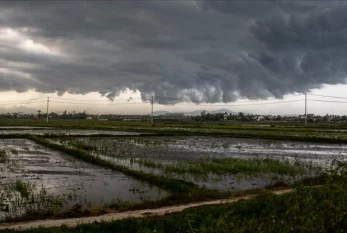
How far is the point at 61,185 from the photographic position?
1257 centimetres

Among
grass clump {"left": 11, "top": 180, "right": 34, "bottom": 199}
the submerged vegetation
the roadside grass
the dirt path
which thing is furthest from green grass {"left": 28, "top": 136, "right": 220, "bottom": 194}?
grass clump {"left": 11, "top": 180, "right": 34, "bottom": 199}

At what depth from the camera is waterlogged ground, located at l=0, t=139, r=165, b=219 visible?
1017 centimetres

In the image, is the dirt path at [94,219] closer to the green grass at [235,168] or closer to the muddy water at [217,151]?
the green grass at [235,168]

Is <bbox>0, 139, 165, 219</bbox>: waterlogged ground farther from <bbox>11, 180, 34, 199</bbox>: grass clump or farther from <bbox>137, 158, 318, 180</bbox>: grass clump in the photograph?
<bbox>137, 158, 318, 180</bbox>: grass clump

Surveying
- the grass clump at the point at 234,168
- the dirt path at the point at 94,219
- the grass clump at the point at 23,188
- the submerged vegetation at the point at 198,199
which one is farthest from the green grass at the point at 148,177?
the grass clump at the point at 23,188

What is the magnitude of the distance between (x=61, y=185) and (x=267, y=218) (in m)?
8.21

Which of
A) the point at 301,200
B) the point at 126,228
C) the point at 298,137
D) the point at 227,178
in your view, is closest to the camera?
the point at 301,200

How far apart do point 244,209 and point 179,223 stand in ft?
5.56

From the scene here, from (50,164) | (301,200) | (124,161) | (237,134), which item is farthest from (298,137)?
(301,200)

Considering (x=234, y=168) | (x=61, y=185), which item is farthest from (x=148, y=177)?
(x=234, y=168)

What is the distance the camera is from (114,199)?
34.7 ft

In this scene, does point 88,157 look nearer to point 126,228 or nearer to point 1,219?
point 1,219

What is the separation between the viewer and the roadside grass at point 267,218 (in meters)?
5.01

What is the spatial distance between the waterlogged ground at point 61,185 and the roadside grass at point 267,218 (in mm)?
2911
